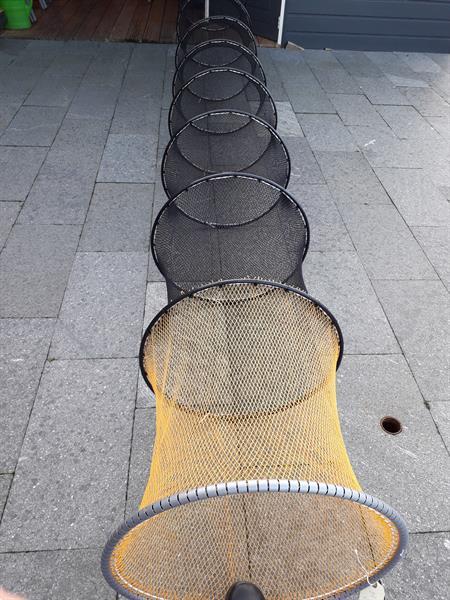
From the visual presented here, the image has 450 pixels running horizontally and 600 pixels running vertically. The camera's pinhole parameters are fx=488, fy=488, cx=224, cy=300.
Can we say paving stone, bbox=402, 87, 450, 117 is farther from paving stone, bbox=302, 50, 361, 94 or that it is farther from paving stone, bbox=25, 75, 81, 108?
paving stone, bbox=25, 75, 81, 108

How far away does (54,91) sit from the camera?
25.8 ft

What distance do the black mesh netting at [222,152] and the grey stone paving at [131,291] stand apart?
874mm

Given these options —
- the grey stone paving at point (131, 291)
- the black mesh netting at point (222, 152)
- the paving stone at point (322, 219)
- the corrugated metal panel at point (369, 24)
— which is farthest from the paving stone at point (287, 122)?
the corrugated metal panel at point (369, 24)

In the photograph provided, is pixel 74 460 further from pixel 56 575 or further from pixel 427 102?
pixel 427 102

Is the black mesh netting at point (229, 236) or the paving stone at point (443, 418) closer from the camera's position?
the paving stone at point (443, 418)

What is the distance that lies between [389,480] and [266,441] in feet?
4.61

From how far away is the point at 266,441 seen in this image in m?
2.13

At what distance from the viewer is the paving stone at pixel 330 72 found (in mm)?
8547

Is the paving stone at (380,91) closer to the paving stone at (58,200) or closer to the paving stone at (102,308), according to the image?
the paving stone at (58,200)

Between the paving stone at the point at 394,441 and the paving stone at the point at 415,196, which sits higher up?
the paving stone at the point at 415,196

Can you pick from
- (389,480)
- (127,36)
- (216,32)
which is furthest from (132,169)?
(127,36)

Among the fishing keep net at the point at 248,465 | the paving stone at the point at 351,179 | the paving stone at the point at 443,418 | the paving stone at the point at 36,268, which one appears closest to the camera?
the fishing keep net at the point at 248,465

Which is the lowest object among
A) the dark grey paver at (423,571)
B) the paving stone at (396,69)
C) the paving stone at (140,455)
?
the dark grey paver at (423,571)

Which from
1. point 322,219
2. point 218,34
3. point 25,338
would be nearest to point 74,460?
point 25,338
